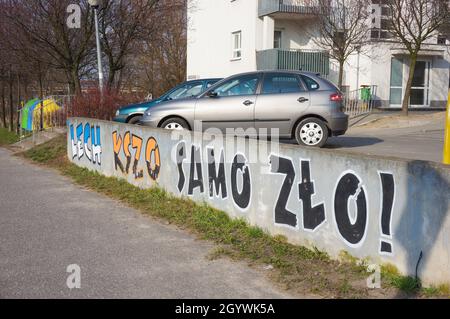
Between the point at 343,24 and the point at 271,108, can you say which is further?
the point at 343,24

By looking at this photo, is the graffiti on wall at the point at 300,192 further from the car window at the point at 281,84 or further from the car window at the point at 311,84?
the car window at the point at 311,84

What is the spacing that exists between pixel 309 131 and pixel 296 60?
14.7m

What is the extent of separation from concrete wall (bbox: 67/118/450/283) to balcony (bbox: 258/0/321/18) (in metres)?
16.5

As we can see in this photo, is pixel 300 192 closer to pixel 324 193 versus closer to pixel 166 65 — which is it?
pixel 324 193

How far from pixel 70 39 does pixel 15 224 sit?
45.4 ft

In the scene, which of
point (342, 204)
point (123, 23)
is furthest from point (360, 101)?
point (342, 204)

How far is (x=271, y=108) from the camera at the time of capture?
1038 centimetres

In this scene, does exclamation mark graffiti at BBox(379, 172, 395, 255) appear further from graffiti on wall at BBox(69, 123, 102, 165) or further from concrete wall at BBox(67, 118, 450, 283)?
graffiti on wall at BBox(69, 123, 102, 165)

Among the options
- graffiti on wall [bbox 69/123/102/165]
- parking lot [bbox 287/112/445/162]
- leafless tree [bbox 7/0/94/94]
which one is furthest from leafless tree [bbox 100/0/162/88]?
parking lot [bbox 287/112/445/162]

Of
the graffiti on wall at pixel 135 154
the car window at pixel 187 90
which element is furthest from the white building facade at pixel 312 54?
the graffiti on wall at pixel 135 154

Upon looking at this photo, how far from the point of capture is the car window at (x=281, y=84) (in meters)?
10.5

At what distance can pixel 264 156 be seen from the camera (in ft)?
21.5

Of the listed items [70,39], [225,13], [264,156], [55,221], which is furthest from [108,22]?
[264,156]
